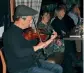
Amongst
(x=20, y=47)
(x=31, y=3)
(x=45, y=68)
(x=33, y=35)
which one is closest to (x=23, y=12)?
(x=20, y=47)

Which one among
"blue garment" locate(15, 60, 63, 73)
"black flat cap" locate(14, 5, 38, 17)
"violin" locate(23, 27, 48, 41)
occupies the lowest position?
"blue garment" locate(15, 60, 63, 73)

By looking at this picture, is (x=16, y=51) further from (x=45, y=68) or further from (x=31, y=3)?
(x=31, y=3)

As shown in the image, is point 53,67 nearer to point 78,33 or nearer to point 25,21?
point 25,21

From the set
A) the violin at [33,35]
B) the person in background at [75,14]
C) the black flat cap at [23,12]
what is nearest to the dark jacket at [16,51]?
the black flat cap at [23,12]

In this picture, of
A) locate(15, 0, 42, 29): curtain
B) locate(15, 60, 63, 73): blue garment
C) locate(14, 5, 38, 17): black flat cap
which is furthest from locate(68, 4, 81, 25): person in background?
locate(14, 5, 38, 17): black flat cap

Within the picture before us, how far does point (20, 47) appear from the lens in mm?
3314

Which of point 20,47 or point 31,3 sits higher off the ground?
point 31,3

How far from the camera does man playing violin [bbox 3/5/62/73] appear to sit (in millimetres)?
3283

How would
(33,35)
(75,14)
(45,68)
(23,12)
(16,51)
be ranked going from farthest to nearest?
1. (75,14)
2. (33,35)
3. (45,68)
4. (23,12)
5. (16,51)

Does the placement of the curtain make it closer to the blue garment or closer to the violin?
the violin

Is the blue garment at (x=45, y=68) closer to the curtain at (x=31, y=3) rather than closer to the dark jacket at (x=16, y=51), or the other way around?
the dark jacket at (x=16, y=51)

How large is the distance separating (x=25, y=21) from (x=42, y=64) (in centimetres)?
63

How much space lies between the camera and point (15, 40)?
3.28 metres

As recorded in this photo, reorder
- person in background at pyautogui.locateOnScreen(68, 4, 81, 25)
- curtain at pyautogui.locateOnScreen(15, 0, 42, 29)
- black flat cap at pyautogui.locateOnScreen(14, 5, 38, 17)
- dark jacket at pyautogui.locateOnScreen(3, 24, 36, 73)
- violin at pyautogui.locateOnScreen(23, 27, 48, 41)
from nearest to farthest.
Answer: dark jacket at pyautogui.locateOnScreen(3, 24, 36, 73) < black flat cap at pyautogui.locateOnScreen(14, 5, 38, 17) < violin at pyautogui.locateOnScreen(23, 27, 48, 41) < curtain at pyautogui.locateOnScreen(15, 0, 42, 29) < person in background at pyautogui.locateOnScreen(68, 4, 81, 25)
